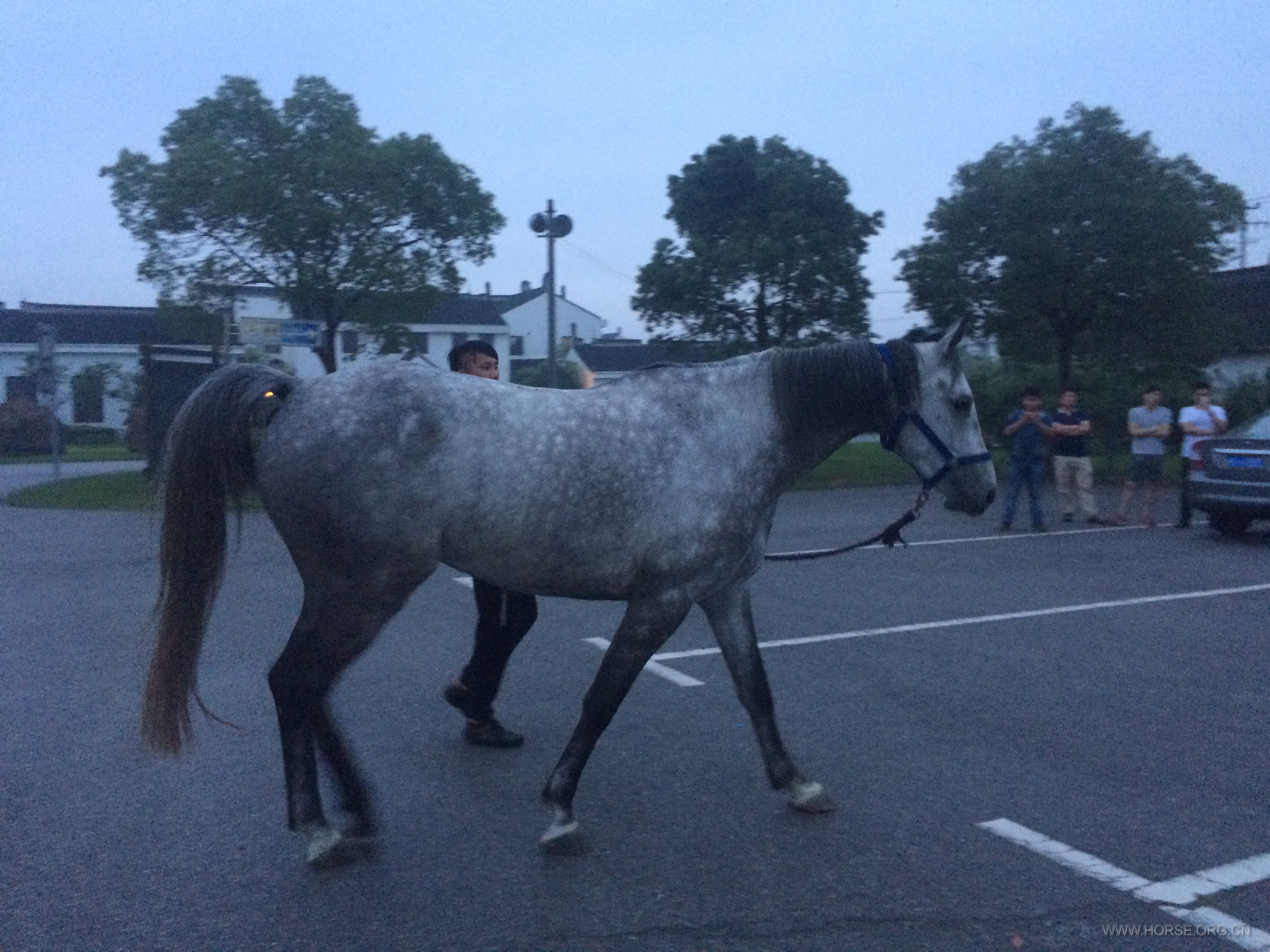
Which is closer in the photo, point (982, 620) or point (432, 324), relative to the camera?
point (982, 620)

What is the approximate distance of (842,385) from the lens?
4395 millimetres

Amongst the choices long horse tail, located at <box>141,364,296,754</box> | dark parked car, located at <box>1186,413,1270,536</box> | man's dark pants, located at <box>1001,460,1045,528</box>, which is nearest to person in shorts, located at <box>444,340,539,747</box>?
long horse tail, located at <box>141,364,296,754</box>

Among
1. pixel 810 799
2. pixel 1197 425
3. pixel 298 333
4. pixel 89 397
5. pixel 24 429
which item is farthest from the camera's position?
pixel 89 397

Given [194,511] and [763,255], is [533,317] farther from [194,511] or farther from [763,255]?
[194,511]

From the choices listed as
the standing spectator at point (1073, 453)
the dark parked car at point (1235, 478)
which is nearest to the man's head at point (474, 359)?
the dark parked car at point (1235, 478)

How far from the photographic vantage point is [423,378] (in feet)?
13.1

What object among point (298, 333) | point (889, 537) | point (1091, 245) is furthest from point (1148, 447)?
point (298, 333)

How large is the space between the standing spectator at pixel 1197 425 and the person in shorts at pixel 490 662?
10765mm

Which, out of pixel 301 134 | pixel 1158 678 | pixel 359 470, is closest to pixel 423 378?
pixel 359 470

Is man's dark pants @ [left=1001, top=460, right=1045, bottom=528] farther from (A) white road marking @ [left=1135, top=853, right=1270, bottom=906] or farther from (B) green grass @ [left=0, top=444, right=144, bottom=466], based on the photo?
(B) green grass @ [left=0, top=444, right=144, bottom=466]

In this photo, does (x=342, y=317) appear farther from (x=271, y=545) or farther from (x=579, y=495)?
(x=579, y=495)

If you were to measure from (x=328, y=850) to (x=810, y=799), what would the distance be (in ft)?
5.85

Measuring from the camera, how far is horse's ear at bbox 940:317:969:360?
4.32 m

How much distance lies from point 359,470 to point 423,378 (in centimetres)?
42
